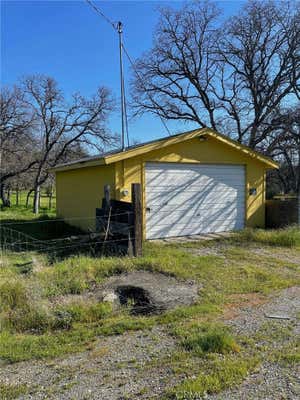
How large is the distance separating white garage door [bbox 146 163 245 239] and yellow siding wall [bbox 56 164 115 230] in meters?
1.35

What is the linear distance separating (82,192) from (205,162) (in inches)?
163

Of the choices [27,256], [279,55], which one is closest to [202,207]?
[27,256]

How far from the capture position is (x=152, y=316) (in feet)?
12.9

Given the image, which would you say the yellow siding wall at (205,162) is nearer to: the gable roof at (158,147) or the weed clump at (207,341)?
the gable roof at (158,147)

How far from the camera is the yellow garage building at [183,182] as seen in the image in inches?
335

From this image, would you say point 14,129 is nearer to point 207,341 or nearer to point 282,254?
point 282,254

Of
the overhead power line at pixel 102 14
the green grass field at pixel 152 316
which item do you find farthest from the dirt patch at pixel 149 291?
the overhead power line at pixel 102 14

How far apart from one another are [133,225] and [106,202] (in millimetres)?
1145

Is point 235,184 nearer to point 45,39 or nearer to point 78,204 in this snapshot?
point 78,204

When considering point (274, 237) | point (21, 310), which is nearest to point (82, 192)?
point (274, 237)

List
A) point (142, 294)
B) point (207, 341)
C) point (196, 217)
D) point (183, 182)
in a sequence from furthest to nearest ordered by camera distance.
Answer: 1. point (196, 217)
2. point (183, 182)
3. point (142, 294)
4. point (207, 341)

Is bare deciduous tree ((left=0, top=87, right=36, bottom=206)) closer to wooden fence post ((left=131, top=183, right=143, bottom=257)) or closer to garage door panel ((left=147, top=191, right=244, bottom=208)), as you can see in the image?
garage door panel ((left=147, top=191, right=244, bottom=208))

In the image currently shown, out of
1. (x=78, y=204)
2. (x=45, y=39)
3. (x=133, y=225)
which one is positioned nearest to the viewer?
(x=133, y=225)

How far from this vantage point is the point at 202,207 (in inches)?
379
